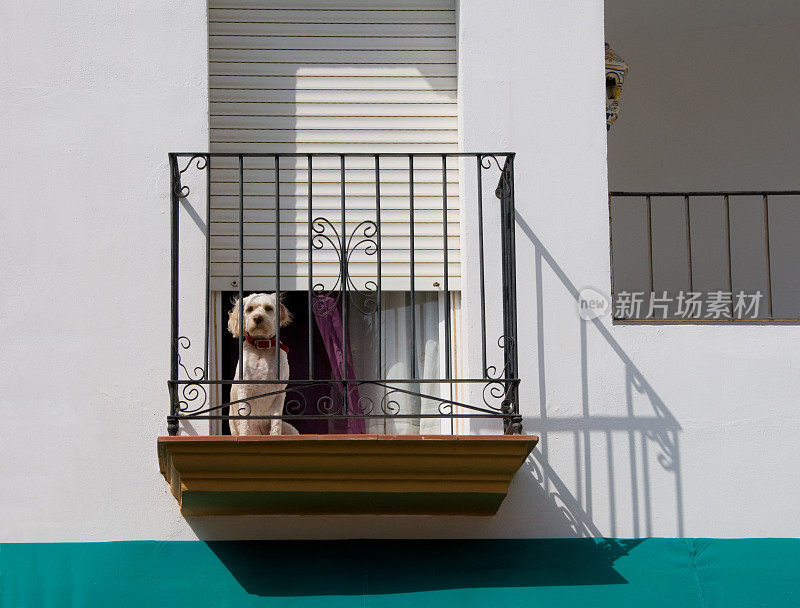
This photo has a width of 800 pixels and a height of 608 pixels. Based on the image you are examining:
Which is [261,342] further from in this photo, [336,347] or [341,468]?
[341,468]

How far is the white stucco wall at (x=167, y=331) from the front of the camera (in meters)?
6.70

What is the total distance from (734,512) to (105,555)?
10.8ft

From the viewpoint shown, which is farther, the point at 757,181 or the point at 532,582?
the point at 757,181

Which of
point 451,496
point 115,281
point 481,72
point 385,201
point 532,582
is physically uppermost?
point 481,72

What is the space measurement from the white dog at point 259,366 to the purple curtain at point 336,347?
47cm

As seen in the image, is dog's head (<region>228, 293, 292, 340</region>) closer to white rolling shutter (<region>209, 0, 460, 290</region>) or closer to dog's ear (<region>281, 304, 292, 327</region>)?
dog's ear (<region>281, 304, 292, 327</region>)

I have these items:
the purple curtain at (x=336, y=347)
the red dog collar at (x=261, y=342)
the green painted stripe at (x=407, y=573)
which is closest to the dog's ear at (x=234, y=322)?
the red dog collar at (x=261, y=342)

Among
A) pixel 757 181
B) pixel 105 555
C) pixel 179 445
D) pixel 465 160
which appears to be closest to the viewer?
pixel 179 445

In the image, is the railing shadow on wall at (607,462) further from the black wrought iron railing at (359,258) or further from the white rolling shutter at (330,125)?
the white rolling shutter at (330,125)

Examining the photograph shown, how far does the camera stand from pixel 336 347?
7363mm

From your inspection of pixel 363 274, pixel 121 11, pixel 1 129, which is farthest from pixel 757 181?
pixel 1 129

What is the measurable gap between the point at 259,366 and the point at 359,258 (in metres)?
0.94

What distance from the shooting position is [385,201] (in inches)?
291

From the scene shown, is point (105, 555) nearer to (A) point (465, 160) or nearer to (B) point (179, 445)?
(B) point (179, 445)
